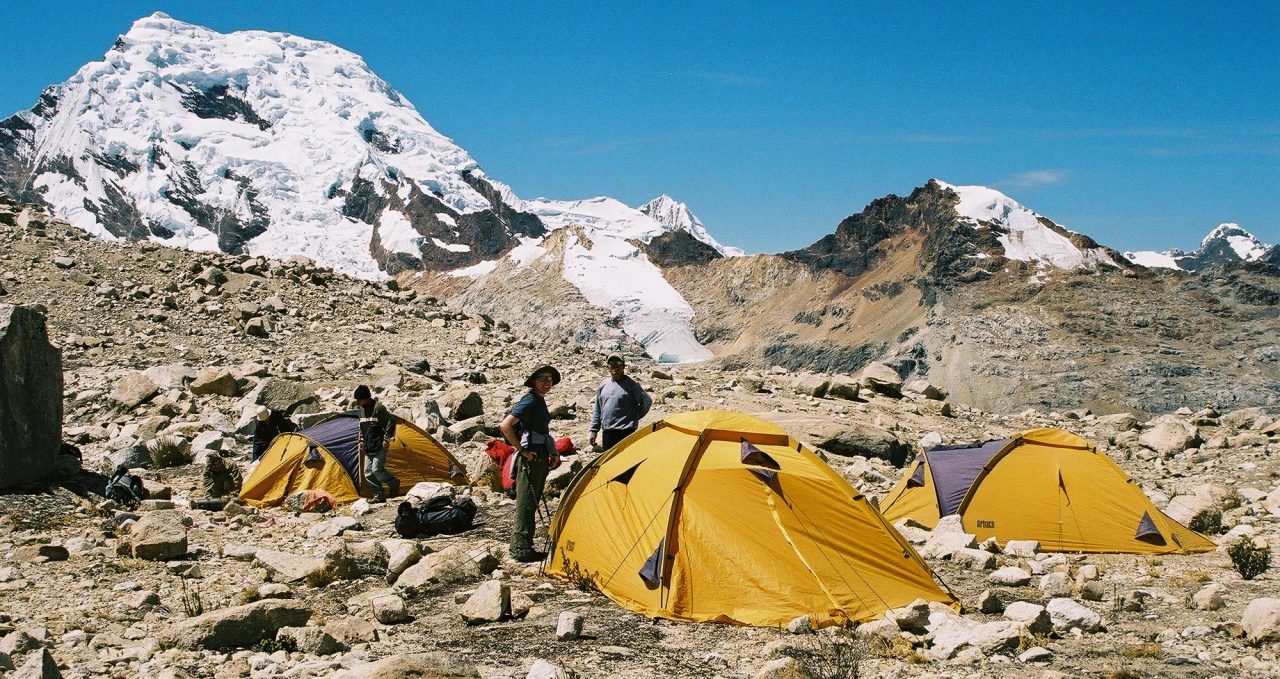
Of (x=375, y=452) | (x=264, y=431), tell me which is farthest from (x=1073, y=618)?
(x=264, y=431)

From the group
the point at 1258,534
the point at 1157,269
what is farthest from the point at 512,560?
the point at 1157,269

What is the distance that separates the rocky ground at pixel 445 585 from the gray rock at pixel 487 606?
2 centimetres

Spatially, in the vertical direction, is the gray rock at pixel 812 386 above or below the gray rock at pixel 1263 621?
above

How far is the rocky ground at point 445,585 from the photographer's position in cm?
685

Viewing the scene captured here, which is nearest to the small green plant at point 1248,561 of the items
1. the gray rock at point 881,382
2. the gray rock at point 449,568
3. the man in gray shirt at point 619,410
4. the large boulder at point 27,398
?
the man in gray shirt at point 619,410

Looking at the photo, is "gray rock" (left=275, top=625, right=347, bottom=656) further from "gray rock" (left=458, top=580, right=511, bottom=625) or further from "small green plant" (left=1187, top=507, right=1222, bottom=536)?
"small green plant" (left=1187, top=507, right=1222, bottom=536)

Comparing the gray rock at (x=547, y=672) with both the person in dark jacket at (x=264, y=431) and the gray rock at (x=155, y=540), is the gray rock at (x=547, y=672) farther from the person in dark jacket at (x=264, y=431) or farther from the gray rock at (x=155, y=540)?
the person in dark jacket at (x=264, y=431)

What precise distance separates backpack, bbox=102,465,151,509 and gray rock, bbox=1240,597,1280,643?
39.8ft

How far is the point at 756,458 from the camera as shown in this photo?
9.05m

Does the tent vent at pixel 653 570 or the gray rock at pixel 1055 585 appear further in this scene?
the gray rock at pixel 1055 585

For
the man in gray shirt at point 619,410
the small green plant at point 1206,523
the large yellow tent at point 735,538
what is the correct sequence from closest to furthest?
the large yellow tent at point 735,538 < the man in gray shirt at point 619,410 < the small green plant at point 1206,523

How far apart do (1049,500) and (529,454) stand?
24.1 ft

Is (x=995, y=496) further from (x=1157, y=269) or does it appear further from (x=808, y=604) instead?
(x=1157, y=269)

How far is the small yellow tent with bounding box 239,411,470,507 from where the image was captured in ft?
43.9
